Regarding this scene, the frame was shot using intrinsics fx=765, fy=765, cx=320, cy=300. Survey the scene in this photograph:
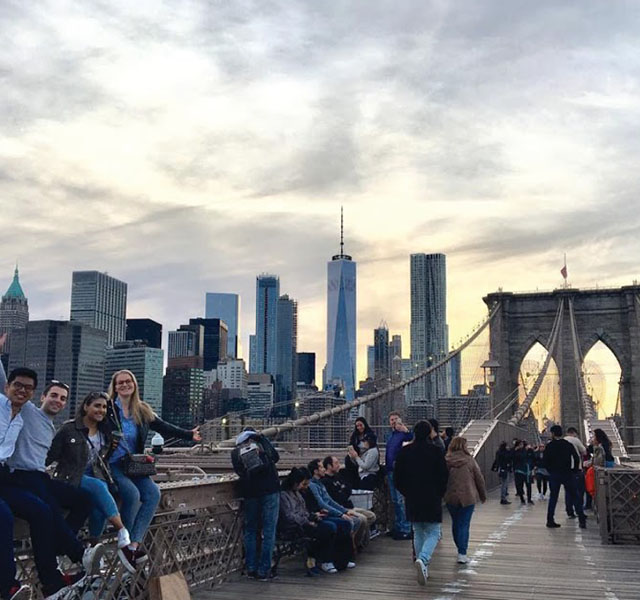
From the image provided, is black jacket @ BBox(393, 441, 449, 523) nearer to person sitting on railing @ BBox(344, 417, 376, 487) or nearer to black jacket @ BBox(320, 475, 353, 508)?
black jacket @ BBox(320, 475, 353, 508)

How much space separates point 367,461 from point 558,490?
12.8 ft

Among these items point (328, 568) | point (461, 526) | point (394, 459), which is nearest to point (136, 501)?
point (328, 568)

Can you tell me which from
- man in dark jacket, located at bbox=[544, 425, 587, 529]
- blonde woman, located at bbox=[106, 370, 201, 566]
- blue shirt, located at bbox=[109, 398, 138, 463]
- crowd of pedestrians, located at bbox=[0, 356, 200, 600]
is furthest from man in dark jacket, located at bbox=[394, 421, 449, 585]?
man in dark jacket, located at bbox=[544, 425, 587, 529]

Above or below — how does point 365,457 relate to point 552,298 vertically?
below

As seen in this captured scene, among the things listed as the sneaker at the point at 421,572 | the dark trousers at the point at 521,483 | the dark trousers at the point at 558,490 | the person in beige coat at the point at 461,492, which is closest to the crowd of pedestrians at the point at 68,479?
the sneaker at the point at 421,572

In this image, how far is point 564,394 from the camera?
46.1 m

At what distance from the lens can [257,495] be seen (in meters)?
7.86

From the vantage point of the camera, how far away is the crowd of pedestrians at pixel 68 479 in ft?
16.0

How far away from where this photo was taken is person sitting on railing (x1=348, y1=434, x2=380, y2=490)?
10844 mm

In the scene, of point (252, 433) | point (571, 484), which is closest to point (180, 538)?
point (252, 433)

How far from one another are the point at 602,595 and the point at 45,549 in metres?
4.98

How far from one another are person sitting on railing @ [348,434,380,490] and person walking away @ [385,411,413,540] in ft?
0.62

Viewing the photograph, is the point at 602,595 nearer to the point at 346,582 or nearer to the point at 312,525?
the point at 346,582

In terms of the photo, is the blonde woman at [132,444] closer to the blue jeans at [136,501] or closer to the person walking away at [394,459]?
the blue jeans at [136,501]
